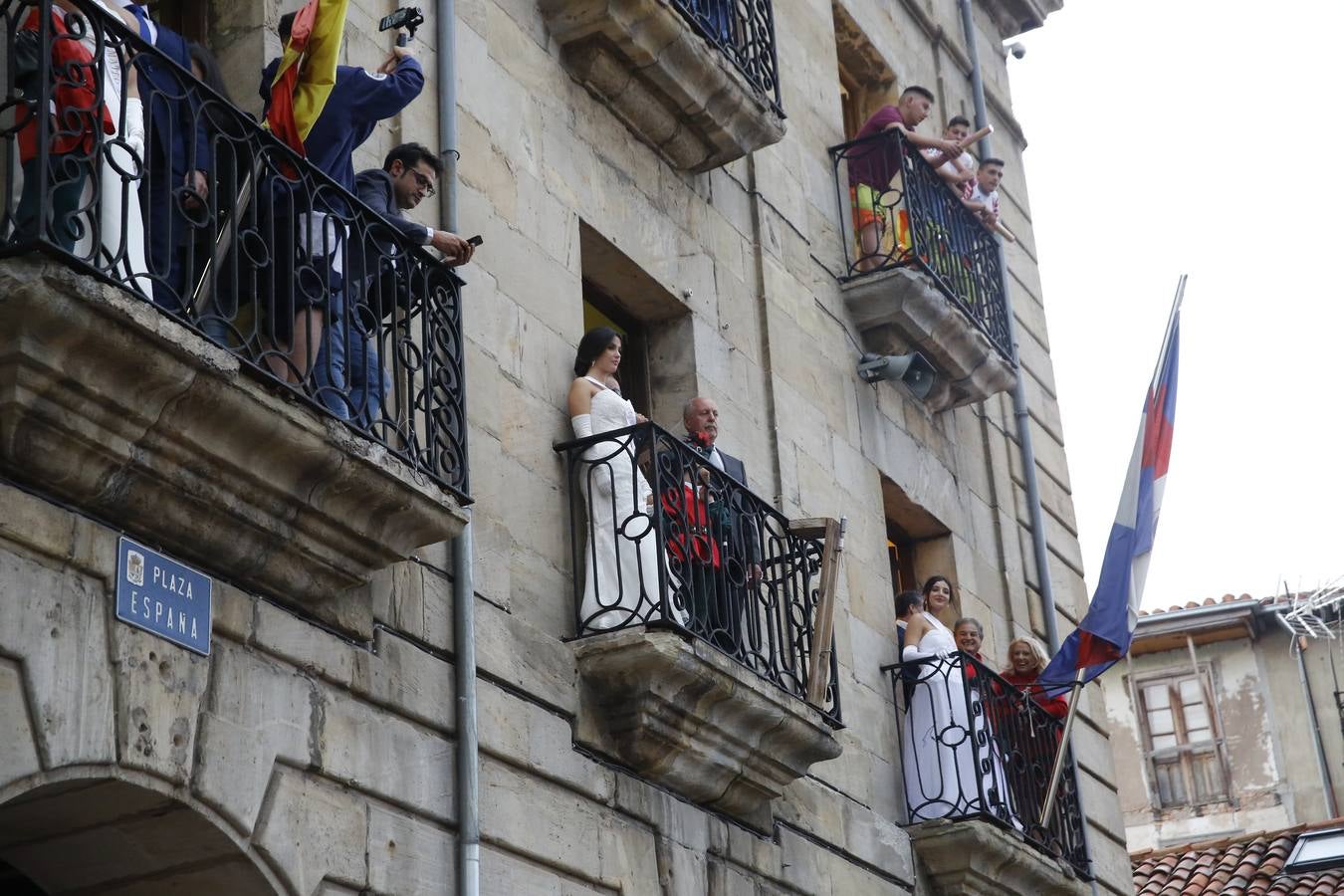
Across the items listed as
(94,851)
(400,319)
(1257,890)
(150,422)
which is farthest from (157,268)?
(1257,890)

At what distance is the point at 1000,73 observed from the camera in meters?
17.6

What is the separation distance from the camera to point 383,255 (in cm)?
815

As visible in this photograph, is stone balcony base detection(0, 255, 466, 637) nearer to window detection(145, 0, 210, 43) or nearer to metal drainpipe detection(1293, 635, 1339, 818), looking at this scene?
window detection(145, 0, 210, 43)

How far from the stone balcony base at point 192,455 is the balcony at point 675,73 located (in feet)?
11.9

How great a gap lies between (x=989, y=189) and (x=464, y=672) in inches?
323

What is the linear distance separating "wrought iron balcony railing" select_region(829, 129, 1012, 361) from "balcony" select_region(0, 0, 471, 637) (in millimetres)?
5300

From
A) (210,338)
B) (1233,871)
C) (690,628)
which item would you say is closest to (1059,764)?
(690,628)

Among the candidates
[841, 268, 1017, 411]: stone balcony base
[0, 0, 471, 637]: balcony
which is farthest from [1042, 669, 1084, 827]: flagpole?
[0, 0, 471, 637]: balcony

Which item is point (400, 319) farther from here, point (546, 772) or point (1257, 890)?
point (1257, 890)

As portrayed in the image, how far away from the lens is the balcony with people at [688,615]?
9195mm

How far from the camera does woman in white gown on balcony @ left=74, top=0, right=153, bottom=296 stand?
6.55 meters

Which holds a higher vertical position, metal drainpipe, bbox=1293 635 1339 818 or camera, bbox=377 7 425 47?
metal drainpipe, bbox=1293 635 1339 818

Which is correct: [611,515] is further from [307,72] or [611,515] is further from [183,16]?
[183,16]

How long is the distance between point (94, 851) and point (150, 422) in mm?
1512
